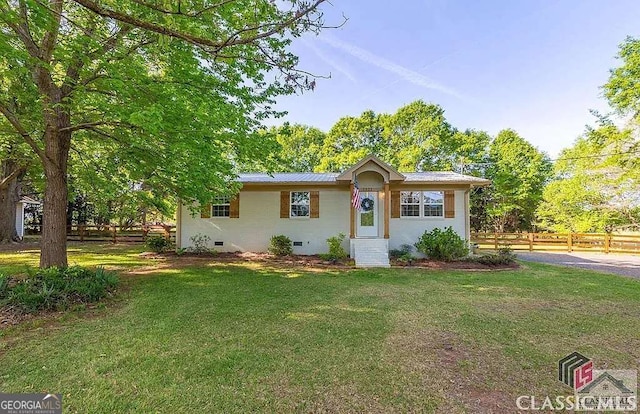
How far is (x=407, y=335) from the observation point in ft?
14.6

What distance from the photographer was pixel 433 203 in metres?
12.4

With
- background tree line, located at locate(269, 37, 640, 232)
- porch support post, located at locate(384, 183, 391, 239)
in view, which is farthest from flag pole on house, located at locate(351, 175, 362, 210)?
background tree line, located at locate(269, 37, 640, 232)

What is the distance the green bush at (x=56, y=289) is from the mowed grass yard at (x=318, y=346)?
0.47m

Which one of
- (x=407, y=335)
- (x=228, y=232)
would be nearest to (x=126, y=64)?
(x=407, y=335)

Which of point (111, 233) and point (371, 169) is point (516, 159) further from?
point (111, 233)

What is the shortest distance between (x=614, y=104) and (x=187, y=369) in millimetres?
24486

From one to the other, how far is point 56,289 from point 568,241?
70.7 ft

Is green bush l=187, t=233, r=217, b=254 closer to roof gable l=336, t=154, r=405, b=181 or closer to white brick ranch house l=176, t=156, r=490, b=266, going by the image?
white brick ranch house l=176, t=156, r=490, b=266

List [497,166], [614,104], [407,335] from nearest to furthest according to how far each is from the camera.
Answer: [407,335]
[614,104]
[497,166]

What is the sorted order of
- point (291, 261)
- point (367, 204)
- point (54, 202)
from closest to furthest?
1. point (54, 202)
2. point (291, 261)
3. point (367, 204)

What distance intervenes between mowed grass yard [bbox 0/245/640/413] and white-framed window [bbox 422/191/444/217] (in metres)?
5.18

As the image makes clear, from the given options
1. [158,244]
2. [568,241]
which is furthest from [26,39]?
[568,241]

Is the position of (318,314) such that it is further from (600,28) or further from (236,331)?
(600,28)

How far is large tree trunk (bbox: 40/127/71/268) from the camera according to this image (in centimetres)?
719
